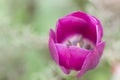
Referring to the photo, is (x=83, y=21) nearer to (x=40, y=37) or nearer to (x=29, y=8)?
(x=40, y=37)

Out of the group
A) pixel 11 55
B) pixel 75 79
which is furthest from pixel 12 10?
pixel 75 79

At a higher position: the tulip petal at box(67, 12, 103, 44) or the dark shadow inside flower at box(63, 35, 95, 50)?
the tulip petal at box(67, 12, 103, 44)

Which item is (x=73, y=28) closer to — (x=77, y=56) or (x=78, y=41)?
(x=78, y=41)

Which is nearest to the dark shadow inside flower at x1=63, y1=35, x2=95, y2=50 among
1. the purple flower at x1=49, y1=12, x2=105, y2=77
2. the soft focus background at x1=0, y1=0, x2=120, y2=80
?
the purple flower at x1=49, y1=12, x2=105, y2=77

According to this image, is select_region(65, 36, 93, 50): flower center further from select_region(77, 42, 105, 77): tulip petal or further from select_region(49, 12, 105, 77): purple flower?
select_region(77, 42, 105, 77): tulip petal

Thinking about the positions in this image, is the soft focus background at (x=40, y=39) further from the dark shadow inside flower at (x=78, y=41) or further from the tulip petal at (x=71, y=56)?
the tulip petal at (x=71, y=56)

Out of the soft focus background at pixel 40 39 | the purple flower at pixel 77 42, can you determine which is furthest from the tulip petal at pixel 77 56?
the soft focus background at pixel 40 39

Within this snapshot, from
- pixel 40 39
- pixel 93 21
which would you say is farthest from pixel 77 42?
pixel 40 39
